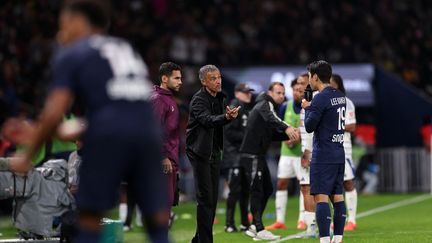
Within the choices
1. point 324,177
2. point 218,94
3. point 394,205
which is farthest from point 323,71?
point 394,205

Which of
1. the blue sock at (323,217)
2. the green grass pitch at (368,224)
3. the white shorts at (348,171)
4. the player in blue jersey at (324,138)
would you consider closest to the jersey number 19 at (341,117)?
the player in blue jersey at (324,138)

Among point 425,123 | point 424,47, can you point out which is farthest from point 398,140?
point 424,47

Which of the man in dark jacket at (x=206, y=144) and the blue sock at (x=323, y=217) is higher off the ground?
the man in dark jacket at (x=206, y=144)

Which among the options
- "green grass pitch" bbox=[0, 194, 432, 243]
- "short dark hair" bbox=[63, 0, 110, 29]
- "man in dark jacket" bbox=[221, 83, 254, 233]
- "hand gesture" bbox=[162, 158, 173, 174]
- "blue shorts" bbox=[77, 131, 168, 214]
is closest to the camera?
"blue shorts" bbox=[77, 131, 168, 214]

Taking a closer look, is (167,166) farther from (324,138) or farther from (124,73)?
(124,73)

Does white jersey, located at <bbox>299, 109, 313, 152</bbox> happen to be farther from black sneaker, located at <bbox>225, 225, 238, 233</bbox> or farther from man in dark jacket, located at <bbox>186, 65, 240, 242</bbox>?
man in dark jacket, located at <bbox>186, 65, 240, 242</bbox>

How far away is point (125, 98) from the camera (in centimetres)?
707

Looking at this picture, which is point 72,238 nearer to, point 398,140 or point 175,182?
point 175,182

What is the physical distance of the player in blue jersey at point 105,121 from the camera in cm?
700

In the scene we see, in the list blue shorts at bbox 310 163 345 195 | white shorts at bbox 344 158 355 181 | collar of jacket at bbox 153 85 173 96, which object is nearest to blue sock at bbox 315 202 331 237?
blue shorts at bbox 310 163 345 195

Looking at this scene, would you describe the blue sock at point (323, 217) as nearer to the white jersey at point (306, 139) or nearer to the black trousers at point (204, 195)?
the black trousers at point (204, 195)

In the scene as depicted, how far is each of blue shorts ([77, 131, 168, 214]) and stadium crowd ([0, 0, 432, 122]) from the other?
20050mm

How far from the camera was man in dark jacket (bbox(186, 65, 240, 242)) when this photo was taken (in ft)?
39.8

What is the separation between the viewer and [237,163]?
57.7ft
